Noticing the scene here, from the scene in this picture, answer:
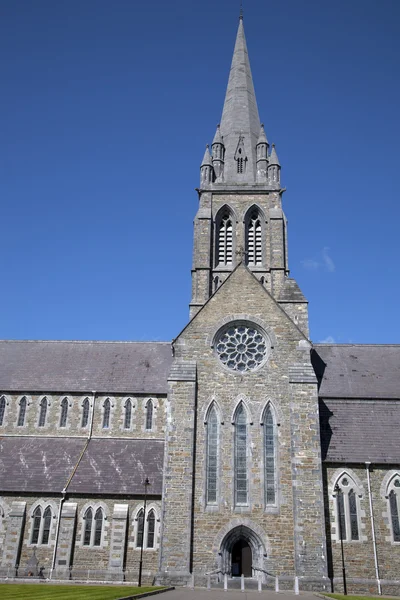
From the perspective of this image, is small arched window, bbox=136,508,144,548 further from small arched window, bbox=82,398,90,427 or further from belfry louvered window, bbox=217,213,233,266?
belfry louvered window, bbox=217,213,233,266

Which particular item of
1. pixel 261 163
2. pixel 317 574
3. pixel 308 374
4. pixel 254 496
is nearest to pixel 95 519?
pixel 254 496

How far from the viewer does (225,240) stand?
4472cm

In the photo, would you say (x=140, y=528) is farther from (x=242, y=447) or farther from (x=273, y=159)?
(x=273, y=159)

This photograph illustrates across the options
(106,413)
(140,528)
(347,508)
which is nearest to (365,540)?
(347,508)

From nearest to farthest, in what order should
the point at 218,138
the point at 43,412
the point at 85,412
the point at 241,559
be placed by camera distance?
the point at 241,559, the point at 85,412, the point at 43,412, the point at 218,138

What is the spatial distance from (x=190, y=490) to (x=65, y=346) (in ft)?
57.6

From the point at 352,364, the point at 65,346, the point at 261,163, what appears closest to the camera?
A: the point at 352,364

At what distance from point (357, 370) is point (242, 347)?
936 cm

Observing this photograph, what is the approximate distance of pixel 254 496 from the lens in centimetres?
2583

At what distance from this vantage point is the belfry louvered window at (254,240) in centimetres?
4381

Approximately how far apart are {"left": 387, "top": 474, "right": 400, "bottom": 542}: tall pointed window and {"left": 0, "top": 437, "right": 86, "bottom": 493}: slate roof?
Answer: 17.1 metres

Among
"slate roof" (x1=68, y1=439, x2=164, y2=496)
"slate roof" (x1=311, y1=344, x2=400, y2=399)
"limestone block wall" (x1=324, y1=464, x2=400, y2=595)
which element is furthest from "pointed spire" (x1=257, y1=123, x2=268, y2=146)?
"limestone block wall" (x1=324, y1=464, x2=400, y2=595)

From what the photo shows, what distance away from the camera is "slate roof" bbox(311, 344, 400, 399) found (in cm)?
3203

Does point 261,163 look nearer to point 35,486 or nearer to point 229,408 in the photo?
point 229,408
